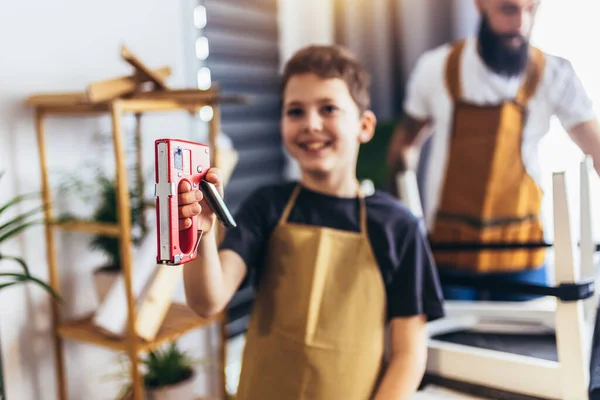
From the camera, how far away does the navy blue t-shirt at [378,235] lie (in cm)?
100

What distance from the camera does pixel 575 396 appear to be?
0.96 meters

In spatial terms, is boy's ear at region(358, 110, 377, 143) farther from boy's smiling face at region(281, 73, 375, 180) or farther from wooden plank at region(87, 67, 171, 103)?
wooden plank at region(87, 67, 171, 103)

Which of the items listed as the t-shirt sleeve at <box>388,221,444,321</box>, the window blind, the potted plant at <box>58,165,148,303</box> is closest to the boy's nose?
the t-shirt sleeve at <box>388,221,444,321</box>

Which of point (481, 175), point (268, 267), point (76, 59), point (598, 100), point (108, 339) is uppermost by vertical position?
point (76, 59)

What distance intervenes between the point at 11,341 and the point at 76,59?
0.62 metres

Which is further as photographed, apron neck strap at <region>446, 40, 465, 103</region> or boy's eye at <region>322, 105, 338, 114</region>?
apron neck strap at <region>446, 40, 465, 103</region>

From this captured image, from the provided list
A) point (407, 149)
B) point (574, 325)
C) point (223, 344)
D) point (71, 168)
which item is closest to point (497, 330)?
point (574, 325)

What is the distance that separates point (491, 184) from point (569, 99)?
24cm

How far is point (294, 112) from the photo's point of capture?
1019 millimetres

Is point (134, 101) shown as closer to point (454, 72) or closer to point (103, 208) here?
point (103, 208)

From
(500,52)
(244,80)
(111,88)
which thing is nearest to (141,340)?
(111,88)

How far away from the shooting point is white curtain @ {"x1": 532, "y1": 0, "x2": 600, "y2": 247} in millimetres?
1212

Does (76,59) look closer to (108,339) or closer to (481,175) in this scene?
(108,339)

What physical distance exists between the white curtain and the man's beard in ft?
0.13
